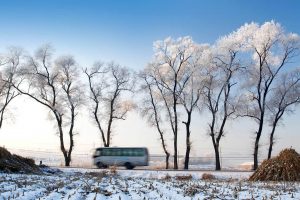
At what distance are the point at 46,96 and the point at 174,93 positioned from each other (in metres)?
15.0

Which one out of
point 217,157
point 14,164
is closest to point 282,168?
point 14,164

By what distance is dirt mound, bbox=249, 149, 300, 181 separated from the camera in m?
22.5

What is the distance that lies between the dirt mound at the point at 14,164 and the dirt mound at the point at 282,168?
43.1 ft

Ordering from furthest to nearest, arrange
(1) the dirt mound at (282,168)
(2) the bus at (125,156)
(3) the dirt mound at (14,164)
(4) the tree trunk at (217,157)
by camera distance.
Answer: (2) the bus at (125,156)
(4) the tree trunk at (217,157)
(3) the dirt mound at (14,164)
(1) the dirt mound at (282,168)

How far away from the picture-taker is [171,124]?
169 feet

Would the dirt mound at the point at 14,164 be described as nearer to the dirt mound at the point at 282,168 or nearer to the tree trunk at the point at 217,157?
the dirt mound at the point at 282,168

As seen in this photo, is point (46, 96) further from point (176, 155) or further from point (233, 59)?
point (233, 59)

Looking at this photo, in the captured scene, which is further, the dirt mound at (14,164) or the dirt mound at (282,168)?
the dirt mound at (14,164)

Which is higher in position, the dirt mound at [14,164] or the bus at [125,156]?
the bus at [125,156]

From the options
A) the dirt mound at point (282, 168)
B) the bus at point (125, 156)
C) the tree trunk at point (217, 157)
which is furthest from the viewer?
the bus at point (125, 156)

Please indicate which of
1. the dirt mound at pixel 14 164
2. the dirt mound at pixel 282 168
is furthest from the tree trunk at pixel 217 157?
the dirt mound at pixel 282 168


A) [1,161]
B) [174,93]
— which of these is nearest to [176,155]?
[174,93]

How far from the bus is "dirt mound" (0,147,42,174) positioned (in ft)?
68.9

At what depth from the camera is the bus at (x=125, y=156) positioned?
5172 cm
